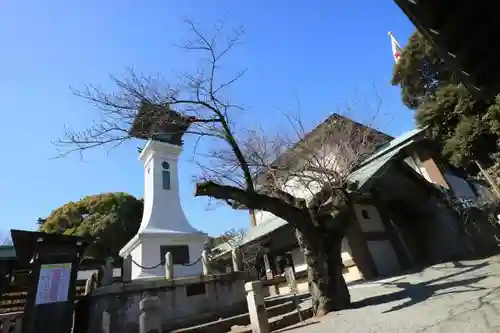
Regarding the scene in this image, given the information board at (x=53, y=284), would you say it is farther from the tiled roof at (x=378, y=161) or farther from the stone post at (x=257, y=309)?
the tiled roof at (x=378, y=161)

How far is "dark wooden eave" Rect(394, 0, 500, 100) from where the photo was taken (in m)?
2.00

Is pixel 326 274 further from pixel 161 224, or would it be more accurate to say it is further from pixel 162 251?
pixel 161 224

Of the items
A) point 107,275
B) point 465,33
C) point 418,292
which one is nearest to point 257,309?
point 418,292

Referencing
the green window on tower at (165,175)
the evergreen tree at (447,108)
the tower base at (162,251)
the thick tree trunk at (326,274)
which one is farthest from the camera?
the green window on tower at (165,175)

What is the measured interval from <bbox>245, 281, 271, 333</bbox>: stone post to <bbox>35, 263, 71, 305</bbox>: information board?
20.3 ft

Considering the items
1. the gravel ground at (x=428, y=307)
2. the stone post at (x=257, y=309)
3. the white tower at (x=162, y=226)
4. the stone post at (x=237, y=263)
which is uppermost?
the white tower at (x=162, y=226)

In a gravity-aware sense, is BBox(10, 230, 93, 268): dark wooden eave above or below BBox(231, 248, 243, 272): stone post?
above

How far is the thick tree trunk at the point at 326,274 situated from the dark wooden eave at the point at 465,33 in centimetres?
624

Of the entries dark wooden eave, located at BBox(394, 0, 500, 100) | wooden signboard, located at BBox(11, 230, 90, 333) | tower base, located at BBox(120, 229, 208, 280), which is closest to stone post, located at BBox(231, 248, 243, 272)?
tower base, located at BBox(120, 229, 208, 280)

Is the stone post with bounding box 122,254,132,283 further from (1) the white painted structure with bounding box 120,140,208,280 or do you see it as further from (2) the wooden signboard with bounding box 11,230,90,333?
(1) the white painted structure with bounding box 120,140,208,280

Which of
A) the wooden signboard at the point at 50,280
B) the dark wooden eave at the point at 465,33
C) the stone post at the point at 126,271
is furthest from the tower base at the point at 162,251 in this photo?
the dark wooden eave at the point at 465,33

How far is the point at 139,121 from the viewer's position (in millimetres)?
8211

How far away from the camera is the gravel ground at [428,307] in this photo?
462cm

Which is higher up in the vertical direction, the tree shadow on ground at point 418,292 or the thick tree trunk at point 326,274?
the thick tree trunk at point 326,274
